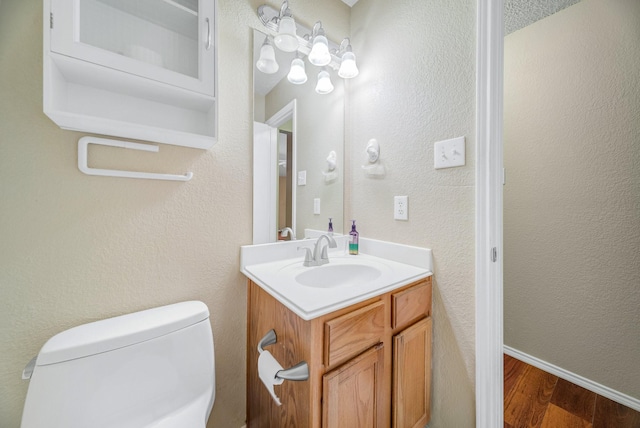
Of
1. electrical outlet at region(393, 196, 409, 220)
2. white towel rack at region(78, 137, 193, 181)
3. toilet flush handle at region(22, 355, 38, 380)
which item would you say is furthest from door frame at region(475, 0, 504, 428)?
toilet flush handle at region(22, 355, 38, 380)

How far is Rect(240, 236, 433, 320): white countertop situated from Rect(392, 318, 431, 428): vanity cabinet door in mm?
231

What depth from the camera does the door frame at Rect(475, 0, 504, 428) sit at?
93cm

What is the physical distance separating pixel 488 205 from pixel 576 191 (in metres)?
1.08

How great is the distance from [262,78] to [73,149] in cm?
81

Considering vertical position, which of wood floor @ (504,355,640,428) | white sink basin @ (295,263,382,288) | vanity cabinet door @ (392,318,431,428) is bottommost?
wood floor @ (504,355,640,428)

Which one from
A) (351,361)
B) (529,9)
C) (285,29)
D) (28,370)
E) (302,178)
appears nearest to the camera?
(28,370)

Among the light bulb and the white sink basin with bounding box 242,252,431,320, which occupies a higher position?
the light bulb

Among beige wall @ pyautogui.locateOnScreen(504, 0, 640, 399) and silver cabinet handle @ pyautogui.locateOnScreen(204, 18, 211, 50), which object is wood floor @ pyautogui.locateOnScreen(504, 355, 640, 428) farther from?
silver cabinet handle @ pyautogui.locateOnScreen(204, 18, 211, 50)

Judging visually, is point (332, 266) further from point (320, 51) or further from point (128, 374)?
point (320, 51)

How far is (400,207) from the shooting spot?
1.23m

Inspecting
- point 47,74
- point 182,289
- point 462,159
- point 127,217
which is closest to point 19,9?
point 47,74

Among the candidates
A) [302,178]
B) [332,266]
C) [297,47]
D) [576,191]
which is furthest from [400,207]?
[576,191]

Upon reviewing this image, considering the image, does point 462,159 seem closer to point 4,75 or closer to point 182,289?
point 182,289

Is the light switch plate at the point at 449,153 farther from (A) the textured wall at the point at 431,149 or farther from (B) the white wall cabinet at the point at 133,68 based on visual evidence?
(B) the white wall cabinet at the point at 133,68
